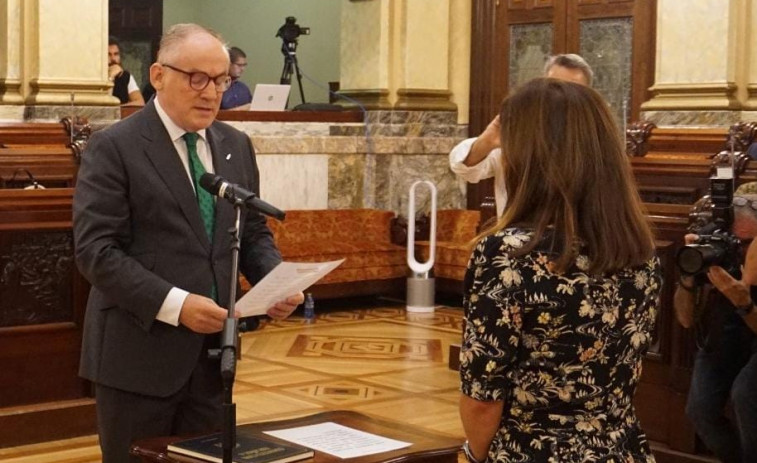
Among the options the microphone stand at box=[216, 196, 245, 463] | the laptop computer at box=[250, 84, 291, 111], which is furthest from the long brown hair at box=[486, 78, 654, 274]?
the laptop computer at box=[250, 84, 291, 111]

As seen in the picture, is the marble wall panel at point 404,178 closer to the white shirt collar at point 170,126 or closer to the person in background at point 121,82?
the person in background at point 121,82

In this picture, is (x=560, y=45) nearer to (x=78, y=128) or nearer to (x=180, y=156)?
(x=78, y=128)

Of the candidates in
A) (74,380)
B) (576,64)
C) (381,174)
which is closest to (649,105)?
(381,174)

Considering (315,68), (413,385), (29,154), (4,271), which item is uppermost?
(315,68)

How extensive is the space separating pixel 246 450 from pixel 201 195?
0.78 metres

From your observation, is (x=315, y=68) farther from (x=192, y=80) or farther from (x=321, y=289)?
(x=192, y=80)

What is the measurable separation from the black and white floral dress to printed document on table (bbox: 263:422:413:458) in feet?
1.53

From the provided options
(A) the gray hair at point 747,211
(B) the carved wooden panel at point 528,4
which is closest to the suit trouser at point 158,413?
(A) the gray hair at point 747,211

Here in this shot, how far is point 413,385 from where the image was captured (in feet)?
23.8

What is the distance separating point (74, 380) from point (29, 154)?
83.3 inches

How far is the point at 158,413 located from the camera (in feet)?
10.3

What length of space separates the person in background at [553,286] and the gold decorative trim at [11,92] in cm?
749

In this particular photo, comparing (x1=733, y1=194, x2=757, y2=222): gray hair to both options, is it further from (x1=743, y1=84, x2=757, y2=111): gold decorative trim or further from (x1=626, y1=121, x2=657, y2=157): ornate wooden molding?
(x1=743, y1=84, x2=757, y2=111): gold decorative trim

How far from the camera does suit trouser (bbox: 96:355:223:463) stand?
313 cm
